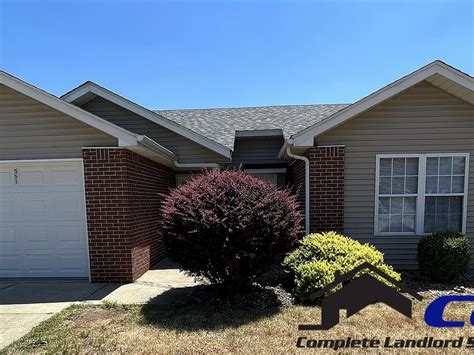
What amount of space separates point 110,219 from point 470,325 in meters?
6.47

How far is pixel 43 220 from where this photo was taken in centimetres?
662

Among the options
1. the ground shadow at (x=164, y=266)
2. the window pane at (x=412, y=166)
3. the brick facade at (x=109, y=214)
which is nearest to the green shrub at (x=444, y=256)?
the window pane at (x=412, y=166)

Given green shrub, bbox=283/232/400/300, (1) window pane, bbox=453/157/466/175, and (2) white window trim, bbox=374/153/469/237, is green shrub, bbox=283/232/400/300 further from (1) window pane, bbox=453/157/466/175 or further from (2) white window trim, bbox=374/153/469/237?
(1) window pane, bbox=453/157/466/175

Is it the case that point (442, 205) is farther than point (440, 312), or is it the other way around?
point (442, 205)

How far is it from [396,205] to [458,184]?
144 cm

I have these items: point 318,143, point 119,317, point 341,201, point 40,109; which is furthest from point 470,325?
point 40,109

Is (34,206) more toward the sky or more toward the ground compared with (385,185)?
more toward the ground

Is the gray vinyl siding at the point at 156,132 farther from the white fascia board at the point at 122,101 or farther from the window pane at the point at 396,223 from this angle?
the window pane at the point at 396,223

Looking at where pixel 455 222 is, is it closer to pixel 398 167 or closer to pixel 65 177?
pixel 398 167

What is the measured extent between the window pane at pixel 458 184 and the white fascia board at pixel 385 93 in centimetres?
198

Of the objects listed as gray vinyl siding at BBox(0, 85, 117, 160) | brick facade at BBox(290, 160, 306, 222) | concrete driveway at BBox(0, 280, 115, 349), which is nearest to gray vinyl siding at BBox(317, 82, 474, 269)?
brick facade at BBox(290, 160, 306, 222)

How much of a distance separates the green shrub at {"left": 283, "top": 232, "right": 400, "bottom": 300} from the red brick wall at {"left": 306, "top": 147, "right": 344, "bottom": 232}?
0.89m

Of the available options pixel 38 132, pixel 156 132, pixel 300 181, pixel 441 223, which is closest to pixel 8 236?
pixel 38 132

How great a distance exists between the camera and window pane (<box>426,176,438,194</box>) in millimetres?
6781
